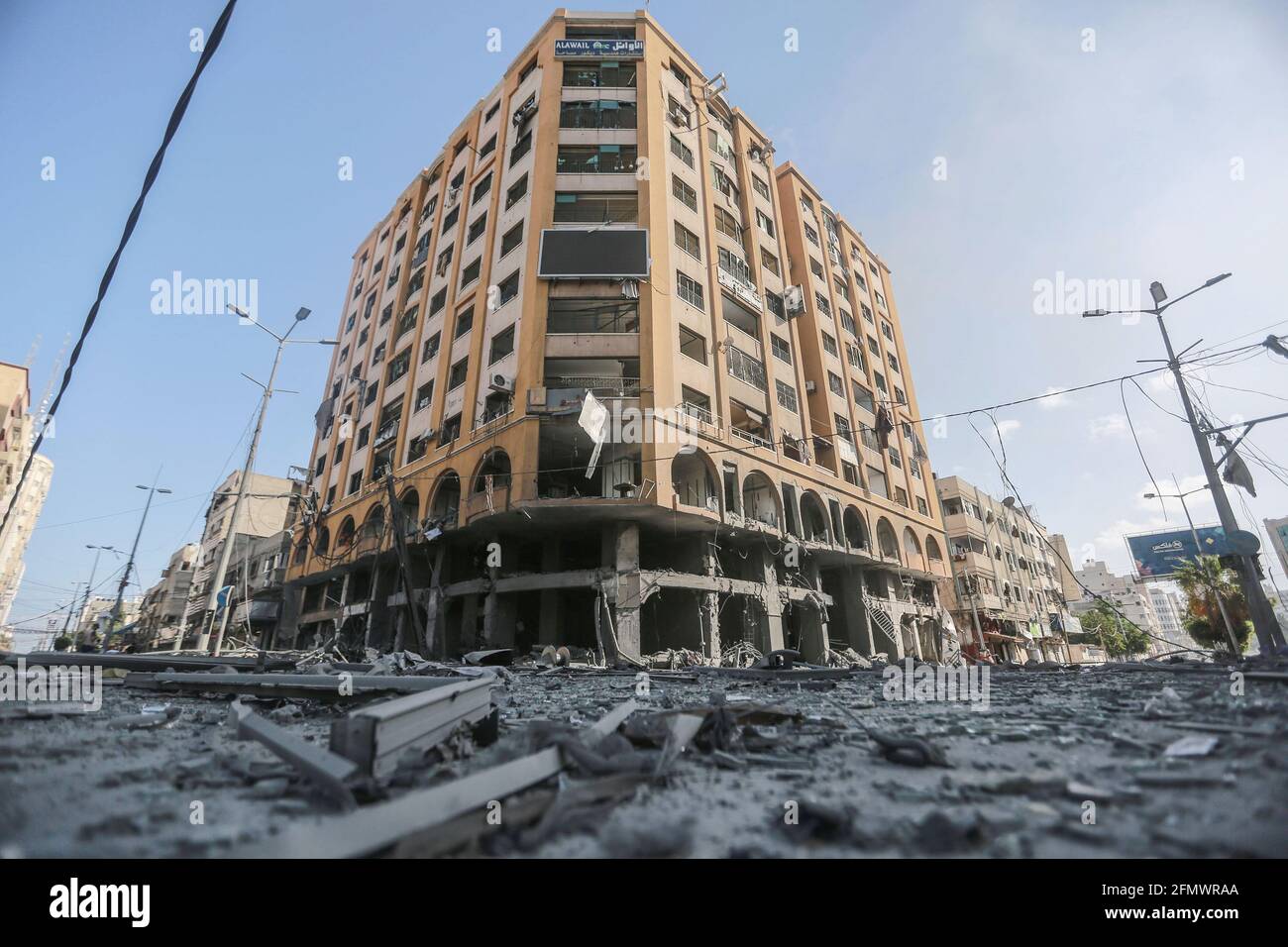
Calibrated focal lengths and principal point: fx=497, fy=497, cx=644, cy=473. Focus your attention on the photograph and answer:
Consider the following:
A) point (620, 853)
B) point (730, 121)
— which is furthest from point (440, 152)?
point (620, 853)

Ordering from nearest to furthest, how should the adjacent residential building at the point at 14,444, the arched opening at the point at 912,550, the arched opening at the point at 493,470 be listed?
1. the arched opening at the point at 493,470
2. the arched opening at the point at 912,550
3. the adjacent residential building at the point at 14,444

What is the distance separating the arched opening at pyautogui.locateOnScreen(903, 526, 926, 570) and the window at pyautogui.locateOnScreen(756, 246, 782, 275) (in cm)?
1566

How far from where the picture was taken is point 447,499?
854 inches

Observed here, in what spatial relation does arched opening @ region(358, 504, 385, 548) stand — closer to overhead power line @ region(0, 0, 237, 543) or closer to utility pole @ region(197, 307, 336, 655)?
utility pole @ region(197, 307, 336, 655)

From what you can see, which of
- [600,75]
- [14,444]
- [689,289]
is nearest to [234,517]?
[689,289]

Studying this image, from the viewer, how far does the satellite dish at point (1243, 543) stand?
1043 cm

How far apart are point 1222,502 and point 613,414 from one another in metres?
16.4

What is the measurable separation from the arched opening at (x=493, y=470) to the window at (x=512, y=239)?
9826mm

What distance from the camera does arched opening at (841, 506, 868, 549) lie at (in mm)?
24484

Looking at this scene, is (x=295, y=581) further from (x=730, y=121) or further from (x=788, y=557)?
(x=730, y=121)

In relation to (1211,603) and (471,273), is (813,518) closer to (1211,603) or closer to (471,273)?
(471,273)

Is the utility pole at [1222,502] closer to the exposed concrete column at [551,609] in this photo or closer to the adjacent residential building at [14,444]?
the exposed concrete column at [551,609]

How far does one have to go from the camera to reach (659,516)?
17.1 meters

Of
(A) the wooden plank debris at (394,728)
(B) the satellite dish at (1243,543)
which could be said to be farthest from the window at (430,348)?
(B) the satellite dish at (1243,543)
